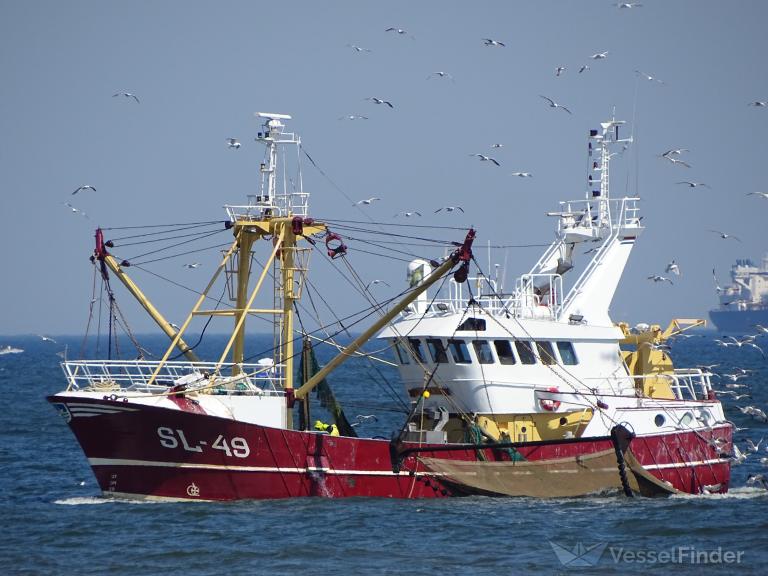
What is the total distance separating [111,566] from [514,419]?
9.78m

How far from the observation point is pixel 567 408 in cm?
2662

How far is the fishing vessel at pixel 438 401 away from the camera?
79.3 feet

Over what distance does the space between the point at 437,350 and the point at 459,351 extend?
0.49m

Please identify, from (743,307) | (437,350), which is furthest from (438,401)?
(743,307)

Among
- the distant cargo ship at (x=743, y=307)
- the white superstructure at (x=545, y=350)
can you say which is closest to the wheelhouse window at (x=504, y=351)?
the white superstructure at (x=545, y=350)

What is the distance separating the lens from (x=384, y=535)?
2181 centimetres

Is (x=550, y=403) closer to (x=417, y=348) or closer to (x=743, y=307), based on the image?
(x=417, y=348)

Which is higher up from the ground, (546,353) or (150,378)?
(546,353)

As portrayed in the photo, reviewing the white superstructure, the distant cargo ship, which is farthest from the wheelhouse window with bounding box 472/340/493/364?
the distant cargo ship

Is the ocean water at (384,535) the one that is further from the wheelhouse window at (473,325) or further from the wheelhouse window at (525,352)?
the wheelhouse window at (473,325)

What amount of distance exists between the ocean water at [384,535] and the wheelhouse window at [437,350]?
Result: 301 cm

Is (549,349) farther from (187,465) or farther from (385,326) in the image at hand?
(187,465)

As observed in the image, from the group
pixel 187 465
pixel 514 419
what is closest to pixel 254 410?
pixel 187 465

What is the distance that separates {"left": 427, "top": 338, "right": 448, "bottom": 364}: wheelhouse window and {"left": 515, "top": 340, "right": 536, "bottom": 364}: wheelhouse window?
1511mm
